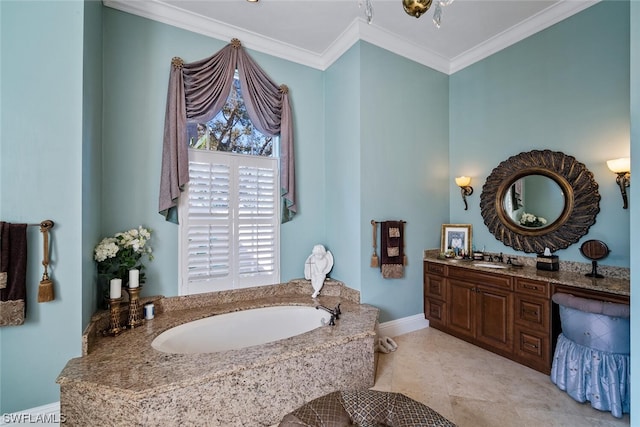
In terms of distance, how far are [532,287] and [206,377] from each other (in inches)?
108

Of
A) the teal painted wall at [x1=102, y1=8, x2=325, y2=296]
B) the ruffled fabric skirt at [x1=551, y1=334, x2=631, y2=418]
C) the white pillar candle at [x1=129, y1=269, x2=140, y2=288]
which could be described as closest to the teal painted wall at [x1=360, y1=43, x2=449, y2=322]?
the ruffled fabric skirt at [x1=551, y1=334, x2=631, y2=418]

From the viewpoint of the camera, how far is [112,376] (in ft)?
5.23

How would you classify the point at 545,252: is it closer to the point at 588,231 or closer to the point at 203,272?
the point at 588,231

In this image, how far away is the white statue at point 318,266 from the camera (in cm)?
314

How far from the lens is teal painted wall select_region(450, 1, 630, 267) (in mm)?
2400

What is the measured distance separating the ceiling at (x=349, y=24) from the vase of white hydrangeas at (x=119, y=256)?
210 centimetres

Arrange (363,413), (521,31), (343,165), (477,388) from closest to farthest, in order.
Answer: (363,413)
(477,388)
(521,31)
(343,165)

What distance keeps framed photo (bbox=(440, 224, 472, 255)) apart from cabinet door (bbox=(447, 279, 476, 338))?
1.72 feet

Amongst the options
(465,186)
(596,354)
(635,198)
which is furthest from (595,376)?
(465,186)

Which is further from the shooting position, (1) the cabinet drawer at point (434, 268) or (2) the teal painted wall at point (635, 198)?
(1) the cabinet drawer at point (434, 268)

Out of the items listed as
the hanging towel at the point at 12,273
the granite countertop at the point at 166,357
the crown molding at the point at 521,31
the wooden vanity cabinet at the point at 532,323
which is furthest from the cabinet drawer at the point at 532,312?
the hanging towel at the point at 12,273

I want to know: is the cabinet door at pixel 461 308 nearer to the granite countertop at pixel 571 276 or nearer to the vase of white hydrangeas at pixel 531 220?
the granite countertop at pixel 571 276

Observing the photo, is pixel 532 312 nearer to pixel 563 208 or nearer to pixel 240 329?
pixel 563 208

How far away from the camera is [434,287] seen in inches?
132
